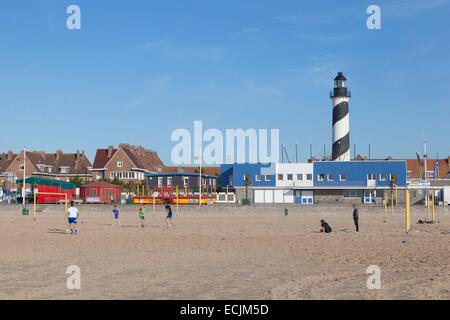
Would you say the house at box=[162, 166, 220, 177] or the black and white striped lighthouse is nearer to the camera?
the black and white striped lighthouse

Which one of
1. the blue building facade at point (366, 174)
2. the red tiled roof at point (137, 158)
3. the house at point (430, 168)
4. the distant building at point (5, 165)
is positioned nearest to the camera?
the blue building facade at point (366, 174)

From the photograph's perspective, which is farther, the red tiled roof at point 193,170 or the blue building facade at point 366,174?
the red tiled roof at point 193,170

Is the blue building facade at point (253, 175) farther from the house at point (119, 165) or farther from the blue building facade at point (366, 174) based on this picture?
the house at point (119, 165)

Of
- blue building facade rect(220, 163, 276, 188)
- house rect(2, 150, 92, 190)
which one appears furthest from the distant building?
blue building facade rect(220, 163, 276, 188)

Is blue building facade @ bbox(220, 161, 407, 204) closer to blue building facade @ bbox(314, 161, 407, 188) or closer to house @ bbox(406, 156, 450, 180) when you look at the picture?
blue building facade @ bbox(314, 161, 407, 188)

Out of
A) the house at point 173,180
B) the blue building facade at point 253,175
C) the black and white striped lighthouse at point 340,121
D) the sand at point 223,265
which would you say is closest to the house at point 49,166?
the house at point 173,180

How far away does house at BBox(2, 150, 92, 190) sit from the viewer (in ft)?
319

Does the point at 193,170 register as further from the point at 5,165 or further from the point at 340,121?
the point at 340,121

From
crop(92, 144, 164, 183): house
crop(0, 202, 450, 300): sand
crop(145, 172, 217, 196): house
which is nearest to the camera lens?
crop(0, 202, 450, 300): sand

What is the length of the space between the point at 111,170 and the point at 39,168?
36.0ft

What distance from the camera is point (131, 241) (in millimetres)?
24328

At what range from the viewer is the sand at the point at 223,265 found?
11.9 meters

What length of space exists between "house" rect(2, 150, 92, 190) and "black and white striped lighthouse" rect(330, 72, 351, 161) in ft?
137

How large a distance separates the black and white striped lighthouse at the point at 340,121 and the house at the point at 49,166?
1648 inches
